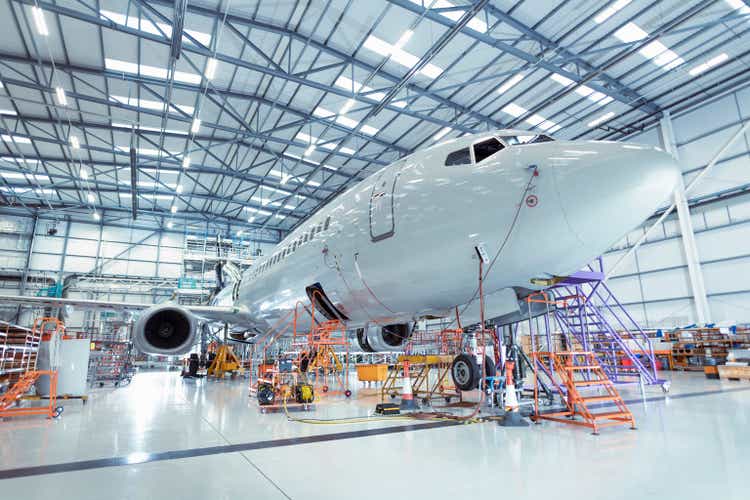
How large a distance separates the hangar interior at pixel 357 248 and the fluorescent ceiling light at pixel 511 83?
0.77 ft

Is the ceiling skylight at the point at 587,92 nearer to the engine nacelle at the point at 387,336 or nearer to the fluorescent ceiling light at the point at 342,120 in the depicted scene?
the fluorescent ceiling light at the point at 342,120

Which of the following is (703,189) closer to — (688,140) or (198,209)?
(688,140)

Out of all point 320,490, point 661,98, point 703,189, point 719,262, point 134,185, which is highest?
point 661,98

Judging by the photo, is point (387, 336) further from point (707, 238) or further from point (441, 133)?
point (707, 238)

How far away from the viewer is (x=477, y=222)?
196 inches

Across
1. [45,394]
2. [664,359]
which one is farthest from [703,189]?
[45,394]

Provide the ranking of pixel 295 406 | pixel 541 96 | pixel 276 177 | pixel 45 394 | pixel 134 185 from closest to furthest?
pixel 295 406, pixel 45 394, pixel 541 96, pixel 134 185, pixel 276 177

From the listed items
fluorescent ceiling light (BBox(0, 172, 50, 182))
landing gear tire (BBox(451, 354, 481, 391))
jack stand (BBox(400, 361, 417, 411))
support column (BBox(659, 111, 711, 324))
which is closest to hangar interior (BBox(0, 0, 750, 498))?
landing gear tire (BBox(451, 354, 481, 391))

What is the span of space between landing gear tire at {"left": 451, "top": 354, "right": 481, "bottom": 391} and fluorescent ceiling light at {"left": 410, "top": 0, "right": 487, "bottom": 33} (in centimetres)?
1095

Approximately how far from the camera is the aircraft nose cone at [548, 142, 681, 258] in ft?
14.0

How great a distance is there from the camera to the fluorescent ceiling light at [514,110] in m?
20.2

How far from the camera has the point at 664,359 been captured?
19906 millimetres

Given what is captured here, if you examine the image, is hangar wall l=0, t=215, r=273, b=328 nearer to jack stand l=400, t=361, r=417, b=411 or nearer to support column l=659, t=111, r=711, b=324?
jack stand l=400, t=361, r=417, b=411

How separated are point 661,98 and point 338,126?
15761mm
